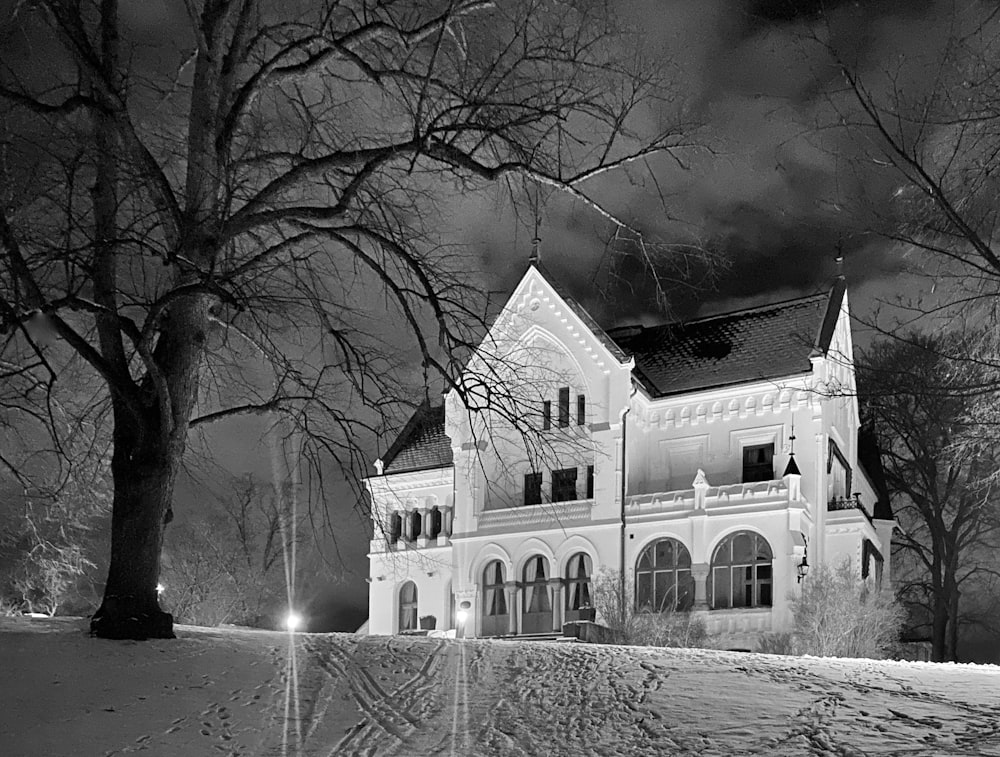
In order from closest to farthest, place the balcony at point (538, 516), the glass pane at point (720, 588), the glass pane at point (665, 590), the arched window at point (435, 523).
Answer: the glass pane at point (720, 588) → the glass pane at point (665, 590) → the balcony at point (538, 516) → the arched window at point (435, 523)

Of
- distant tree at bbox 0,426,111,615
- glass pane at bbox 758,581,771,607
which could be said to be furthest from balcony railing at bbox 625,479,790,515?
distant tree at bbox 0,426,111,615

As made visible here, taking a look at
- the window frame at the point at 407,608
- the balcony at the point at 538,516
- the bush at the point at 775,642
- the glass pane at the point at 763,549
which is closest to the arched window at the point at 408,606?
the window frame at the point at 407,608

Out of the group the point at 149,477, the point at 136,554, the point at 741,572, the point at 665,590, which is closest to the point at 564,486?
the point at 665,590

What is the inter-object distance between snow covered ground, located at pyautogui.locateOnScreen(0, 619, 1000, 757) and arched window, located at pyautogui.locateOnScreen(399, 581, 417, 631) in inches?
1101

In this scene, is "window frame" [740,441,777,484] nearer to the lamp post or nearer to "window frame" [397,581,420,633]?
the lamp post

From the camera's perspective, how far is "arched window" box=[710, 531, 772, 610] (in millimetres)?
36562

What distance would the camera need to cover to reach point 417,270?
50.4 ft

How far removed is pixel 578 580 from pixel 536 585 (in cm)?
160

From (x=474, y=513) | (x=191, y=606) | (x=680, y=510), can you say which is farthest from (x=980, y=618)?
(x=191, y=606)

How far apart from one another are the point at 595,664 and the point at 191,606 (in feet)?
111

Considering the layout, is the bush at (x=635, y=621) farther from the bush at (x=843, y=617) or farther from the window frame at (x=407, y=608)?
the window frame at (x=407, y=608)

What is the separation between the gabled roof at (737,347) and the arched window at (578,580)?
6.49 metres

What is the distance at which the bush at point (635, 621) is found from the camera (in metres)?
30.1

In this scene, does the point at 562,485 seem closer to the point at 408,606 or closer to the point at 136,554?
the point at 408,606
